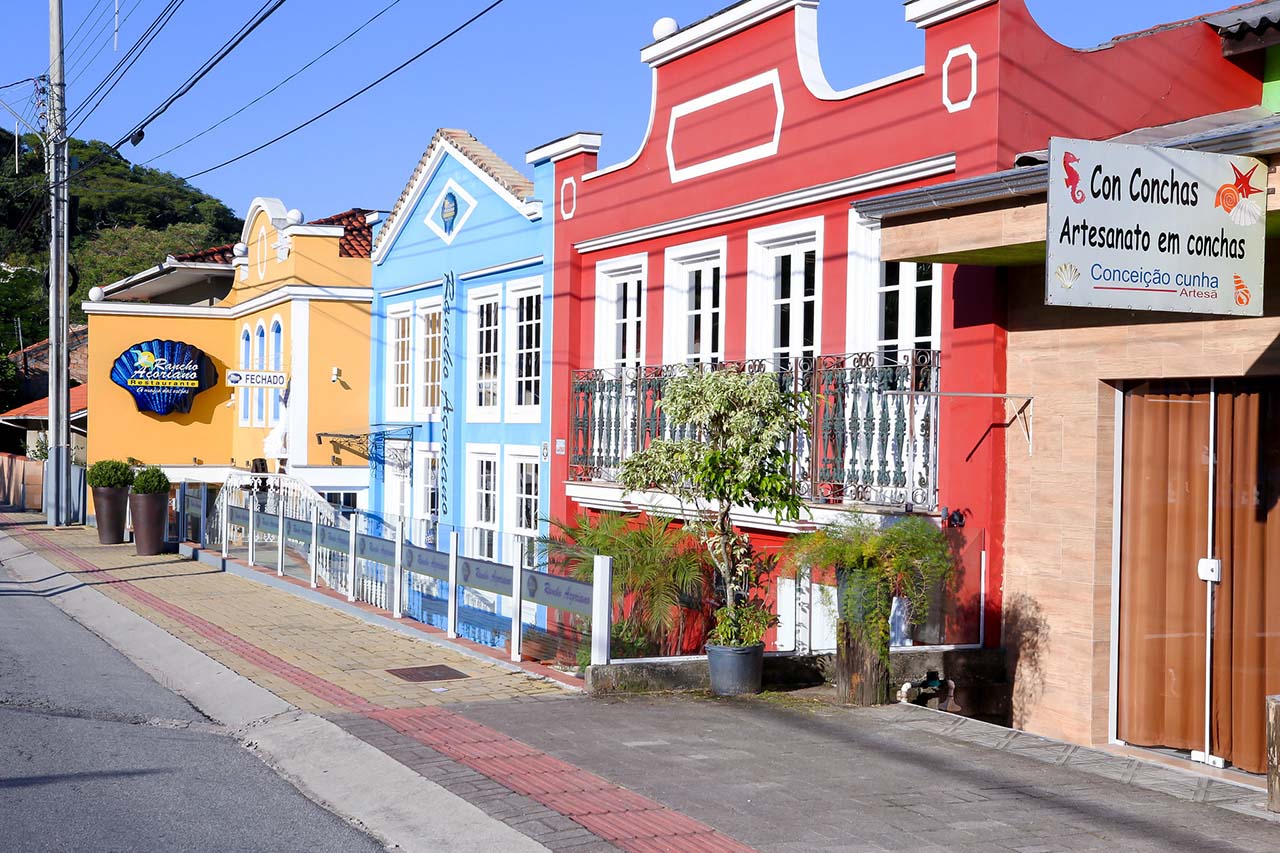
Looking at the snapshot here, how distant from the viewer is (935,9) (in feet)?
35.1

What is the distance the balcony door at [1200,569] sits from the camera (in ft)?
28.7

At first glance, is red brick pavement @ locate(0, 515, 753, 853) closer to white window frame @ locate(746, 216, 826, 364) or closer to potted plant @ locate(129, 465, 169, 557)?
white window frame @ locate(746, 216, 826, 364)

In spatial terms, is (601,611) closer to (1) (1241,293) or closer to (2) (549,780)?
(2) (549,780)

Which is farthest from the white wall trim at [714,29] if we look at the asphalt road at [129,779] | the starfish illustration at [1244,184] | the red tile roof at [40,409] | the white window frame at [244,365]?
the red tile roof at [40,409]

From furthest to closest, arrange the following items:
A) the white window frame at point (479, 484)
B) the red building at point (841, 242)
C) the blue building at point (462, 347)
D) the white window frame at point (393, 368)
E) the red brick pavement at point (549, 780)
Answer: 1. the white window frame at point (393, 368)
2. the white window frame at point (479, 484)
3. the blue building at point (462, 347)
4. the red building at point (841, 242)
5. the red brick pavement at point (549, 780)

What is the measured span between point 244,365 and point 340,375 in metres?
5.09

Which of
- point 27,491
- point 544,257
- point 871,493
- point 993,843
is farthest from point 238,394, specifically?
point 993,843

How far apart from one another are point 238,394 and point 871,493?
21371 mm

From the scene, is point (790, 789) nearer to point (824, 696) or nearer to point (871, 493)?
point (824, 696)

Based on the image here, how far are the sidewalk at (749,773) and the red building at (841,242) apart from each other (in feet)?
6.87

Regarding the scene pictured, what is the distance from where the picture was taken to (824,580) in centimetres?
1091

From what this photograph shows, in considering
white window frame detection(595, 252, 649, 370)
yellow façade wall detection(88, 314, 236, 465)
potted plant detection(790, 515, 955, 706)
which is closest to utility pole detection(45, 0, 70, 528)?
yellow façade wall detection(88, 314, 236, 465)

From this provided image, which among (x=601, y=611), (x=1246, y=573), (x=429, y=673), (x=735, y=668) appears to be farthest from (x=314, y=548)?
(x=1246, y=573)

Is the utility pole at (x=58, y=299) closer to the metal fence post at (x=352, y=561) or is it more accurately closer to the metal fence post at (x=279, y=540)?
the metal fence post at (x=279, y=540)
